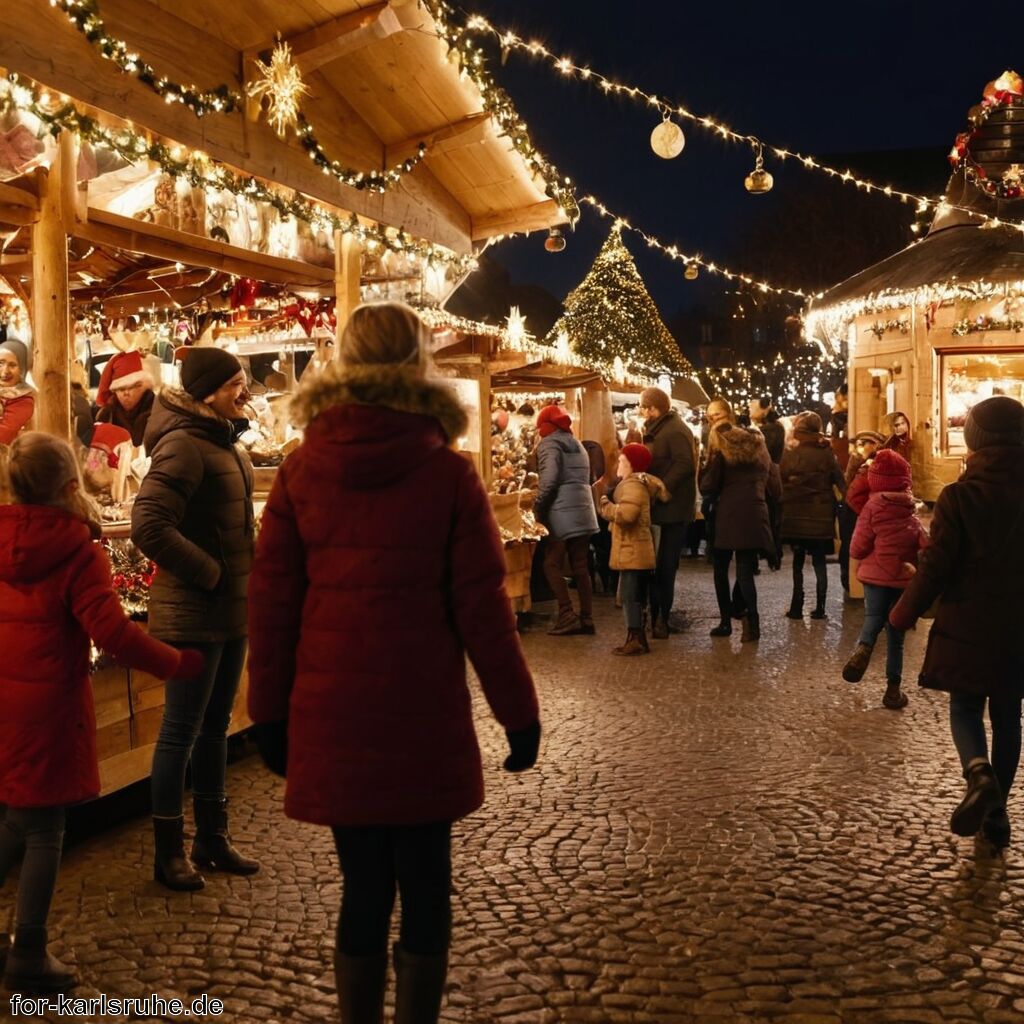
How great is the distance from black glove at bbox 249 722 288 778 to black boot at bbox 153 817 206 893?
166cm

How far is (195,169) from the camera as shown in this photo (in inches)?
232

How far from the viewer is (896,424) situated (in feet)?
39.0

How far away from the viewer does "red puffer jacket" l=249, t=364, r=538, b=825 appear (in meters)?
2.65

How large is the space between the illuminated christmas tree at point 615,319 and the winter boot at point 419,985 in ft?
94.1

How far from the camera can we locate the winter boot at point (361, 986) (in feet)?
9.00

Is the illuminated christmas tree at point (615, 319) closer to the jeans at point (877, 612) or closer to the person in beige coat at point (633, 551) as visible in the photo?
the person in beige coat at point (633, 551)

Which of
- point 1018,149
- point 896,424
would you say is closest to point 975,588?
point 896,424

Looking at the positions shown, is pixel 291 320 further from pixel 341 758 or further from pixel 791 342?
pixel 791 342

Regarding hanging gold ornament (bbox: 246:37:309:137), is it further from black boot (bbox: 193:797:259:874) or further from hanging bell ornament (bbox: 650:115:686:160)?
hanging bell ornament (bbox: 650:115:686:160)

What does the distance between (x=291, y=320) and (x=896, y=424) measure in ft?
21.1

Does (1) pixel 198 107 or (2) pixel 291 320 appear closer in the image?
(1) pixel 198 107

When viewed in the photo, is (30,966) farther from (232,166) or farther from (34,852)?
(232,166)

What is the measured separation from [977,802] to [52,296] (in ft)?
15.3

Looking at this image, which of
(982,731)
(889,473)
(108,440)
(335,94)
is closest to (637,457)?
(889,473)
